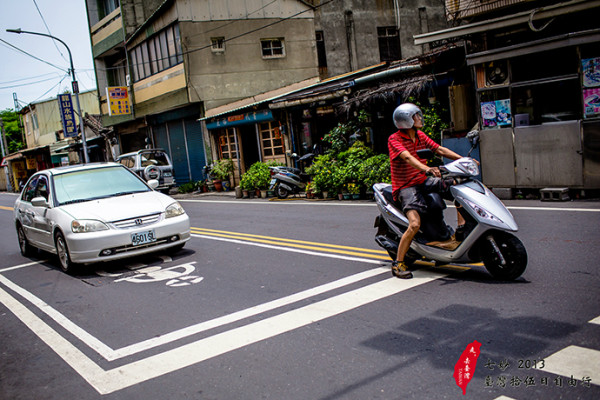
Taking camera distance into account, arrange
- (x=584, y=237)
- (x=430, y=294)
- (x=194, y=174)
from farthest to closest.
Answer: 1. (x=194, y=174)
2. (x=584, y=237)
3. (x=430, y=294)

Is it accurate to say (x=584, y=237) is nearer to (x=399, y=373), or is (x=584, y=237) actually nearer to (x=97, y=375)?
(x=399, y=373)

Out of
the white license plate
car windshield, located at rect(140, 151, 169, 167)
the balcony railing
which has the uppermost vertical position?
the balcony railing

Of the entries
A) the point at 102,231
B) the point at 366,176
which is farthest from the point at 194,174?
the point at 102,231

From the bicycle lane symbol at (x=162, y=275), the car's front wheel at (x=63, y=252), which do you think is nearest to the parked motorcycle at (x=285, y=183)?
the bicycle lane symbol at (x=162, y=275)

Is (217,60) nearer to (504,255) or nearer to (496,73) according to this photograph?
(496,73)

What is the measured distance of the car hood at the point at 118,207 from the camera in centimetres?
795

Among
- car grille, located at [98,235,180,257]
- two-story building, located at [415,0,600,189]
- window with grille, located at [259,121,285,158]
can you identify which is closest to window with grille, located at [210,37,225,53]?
window with grille, located at [259,121,285,158]

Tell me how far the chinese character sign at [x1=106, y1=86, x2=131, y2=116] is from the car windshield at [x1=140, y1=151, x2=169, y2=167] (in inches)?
357

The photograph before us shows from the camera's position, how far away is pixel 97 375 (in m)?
4.16

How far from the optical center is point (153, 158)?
25.3 metres

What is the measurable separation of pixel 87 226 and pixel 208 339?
13.1ft

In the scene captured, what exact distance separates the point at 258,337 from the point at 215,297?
1563 millimetres

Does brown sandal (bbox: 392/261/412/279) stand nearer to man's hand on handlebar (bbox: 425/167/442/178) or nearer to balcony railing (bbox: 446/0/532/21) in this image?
man's hand on handlebar (bbox: 425/167/442/178)

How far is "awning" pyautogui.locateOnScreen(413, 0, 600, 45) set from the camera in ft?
36.5
